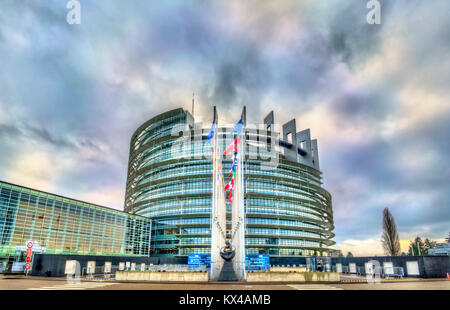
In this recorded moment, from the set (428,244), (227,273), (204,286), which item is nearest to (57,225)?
(227,273)

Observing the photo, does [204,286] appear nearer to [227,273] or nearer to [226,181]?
[227,273]

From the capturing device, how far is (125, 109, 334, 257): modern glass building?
256 ft

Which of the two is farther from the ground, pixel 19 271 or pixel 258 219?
pixel 258 219

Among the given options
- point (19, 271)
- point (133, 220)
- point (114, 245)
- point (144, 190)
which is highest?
point (144, 190)

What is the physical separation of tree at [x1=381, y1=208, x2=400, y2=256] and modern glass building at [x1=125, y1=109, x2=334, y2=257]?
21.1 meters

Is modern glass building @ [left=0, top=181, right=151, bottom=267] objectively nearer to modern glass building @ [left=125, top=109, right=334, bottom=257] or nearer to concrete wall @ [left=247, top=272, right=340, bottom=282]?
modern glass building @ [left=125, top=109, right=334, bottom=257]

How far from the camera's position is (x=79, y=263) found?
130 ft
